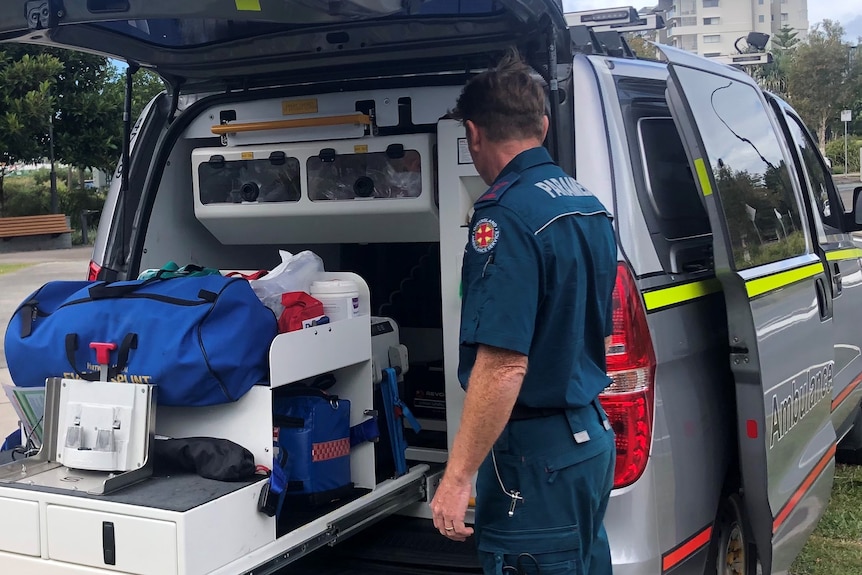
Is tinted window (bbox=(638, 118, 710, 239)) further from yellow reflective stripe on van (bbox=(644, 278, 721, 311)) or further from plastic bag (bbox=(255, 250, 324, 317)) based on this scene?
plastic bag (bbox=(255, 250, 324, 317))

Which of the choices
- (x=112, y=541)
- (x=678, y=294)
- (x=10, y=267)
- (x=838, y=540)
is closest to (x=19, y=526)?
(x=112, y=541)

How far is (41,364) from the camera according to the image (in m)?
2.61

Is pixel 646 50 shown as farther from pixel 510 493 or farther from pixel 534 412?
pixel 510 493

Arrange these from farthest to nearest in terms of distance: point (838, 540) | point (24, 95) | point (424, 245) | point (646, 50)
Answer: point (24, 95) → point (646, 50) → point (838, 540) → point (424, 245)

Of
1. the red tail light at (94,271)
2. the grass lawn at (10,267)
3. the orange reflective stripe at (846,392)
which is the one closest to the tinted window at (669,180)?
the orange reflective stripe at (846,392)

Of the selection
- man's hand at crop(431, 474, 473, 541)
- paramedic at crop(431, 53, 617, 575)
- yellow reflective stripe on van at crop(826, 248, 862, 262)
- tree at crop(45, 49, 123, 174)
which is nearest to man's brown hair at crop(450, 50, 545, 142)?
paramedic at crop(431, 53, 617, 575)

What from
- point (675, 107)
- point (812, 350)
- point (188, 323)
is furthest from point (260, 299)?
point (812, 350)

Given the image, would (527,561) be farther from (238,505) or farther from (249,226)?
(249,226)

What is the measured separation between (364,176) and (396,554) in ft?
4.40

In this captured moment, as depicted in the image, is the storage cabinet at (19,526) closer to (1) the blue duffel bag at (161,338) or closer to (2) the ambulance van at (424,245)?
(2) the ambulance van at (424,245)

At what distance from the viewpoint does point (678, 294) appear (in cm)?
263

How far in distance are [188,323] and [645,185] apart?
1343 mm

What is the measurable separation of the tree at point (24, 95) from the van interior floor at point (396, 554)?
662 inches

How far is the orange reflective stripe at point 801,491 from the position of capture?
2905 mm
